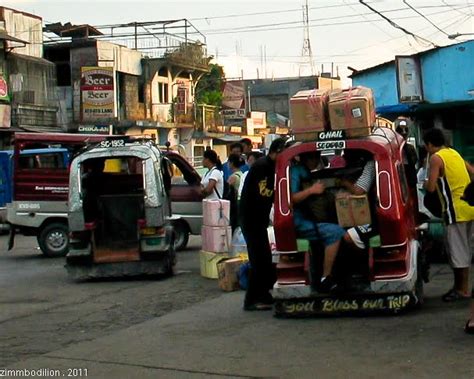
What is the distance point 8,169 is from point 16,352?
17573mm

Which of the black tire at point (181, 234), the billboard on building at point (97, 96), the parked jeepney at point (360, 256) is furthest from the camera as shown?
the billboard on building at point (97, 96)

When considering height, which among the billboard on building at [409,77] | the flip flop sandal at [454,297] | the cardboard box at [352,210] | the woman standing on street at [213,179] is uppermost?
the billboard on building at [409,77]

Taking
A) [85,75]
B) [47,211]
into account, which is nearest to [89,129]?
[85,75]

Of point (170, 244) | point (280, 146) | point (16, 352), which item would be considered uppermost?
point (280, 146)

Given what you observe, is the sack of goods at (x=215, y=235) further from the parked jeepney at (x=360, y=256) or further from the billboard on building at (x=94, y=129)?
the billboard on building at (x=94, y=129)

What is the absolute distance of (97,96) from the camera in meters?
45.8

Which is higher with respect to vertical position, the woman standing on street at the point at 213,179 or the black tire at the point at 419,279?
the woman standing on street at the point at 213,179

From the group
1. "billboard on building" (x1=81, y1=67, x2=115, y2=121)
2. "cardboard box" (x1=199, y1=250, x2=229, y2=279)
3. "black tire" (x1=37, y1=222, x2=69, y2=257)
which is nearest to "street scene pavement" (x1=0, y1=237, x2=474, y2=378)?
"cardboard box" (x1=199, y1=250, x2=229, y2=279)

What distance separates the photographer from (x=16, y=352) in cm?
880

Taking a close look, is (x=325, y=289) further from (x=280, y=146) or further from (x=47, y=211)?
(x=47, y=211)

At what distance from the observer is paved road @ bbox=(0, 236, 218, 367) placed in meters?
9.59

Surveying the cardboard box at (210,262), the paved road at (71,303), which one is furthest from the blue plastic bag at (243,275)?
the cardboard box at (210,262)

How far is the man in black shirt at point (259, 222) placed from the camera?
10.6 meters

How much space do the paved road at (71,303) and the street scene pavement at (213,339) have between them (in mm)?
16
